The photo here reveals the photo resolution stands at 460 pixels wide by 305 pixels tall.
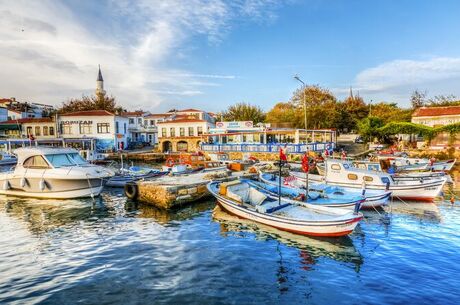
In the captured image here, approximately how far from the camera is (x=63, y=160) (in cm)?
2220

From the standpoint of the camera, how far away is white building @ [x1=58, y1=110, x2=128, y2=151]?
5491 cm

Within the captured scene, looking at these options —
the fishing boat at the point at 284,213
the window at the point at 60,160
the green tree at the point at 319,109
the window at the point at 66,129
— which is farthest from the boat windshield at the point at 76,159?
the green tree at the point at 319,109

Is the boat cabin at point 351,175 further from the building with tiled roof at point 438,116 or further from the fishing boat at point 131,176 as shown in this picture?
the building with tiled roof at point 438,116

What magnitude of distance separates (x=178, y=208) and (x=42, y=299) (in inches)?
419

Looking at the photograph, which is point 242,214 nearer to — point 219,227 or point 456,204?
point 219,227

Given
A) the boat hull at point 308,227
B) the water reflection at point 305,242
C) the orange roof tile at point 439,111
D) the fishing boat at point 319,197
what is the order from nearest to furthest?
the water reflection at point 305,242, the boat hull at point 308,227, the fishing boat at point 319,197, the orange roof tile at point 439,111

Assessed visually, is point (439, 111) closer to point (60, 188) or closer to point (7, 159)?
point (60, 188)

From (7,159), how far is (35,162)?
25.8m

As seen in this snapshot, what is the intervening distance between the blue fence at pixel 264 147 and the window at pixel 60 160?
24.3 metres

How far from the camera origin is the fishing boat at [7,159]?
133 feet

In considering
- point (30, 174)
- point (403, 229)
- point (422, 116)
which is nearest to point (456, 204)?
point (403, 229)

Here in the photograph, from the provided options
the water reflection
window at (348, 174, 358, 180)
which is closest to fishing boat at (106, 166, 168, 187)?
the water reflection

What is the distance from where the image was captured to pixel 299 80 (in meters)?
30.0

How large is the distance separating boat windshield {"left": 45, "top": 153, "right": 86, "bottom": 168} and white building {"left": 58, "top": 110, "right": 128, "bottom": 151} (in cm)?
3314
